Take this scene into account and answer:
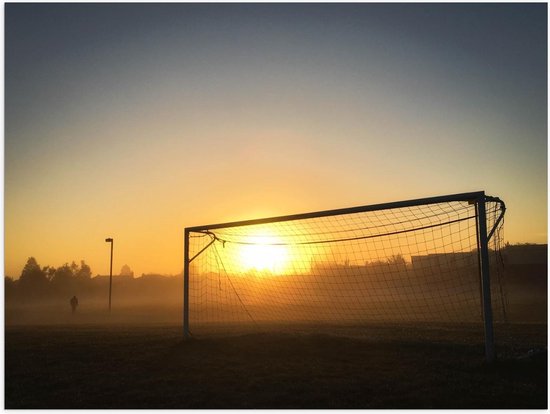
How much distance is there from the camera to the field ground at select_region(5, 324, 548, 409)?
588cm

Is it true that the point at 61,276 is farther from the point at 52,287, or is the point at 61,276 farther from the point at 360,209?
the point at 360,209

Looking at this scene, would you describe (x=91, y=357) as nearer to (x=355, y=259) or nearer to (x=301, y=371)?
(x=301, y=371)

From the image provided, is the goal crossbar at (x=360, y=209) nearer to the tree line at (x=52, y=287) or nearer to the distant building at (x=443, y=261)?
the distant building at (x=443, y=261)

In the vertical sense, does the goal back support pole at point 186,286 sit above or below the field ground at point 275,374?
above

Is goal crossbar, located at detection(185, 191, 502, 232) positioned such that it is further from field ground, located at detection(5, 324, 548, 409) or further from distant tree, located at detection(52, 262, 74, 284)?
distant tree, located at detection(52, 262, 74, 284)

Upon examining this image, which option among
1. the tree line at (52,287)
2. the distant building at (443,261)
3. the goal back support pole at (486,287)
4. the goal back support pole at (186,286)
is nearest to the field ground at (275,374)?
the goal back support pole at (486,287)

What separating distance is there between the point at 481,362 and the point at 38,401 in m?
7.04

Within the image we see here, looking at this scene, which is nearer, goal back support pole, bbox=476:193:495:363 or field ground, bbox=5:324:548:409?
field ground, bbox=5:324:548:409

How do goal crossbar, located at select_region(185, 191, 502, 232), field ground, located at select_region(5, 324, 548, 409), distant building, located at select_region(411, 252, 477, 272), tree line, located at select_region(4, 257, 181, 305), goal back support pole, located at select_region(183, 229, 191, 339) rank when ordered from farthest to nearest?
tree line, located at select_region(4, 257, 181, 305) < distant building, located at select_region(411, 252, 477, 272) < goal back support pole, located at select_region(183, 229, 191, 339) < goal crossbar, located at select_region(185, 191, 502, 232) < field ground, located at select_region(5, 324, 548, 409)

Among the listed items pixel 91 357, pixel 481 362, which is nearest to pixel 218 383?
pixel 91 357

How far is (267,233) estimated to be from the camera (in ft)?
43.7

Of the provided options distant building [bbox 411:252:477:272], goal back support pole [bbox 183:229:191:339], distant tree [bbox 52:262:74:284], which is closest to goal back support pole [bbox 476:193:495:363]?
goal back support pole [bbox 183:229:191:339]

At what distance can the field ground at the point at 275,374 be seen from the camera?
19.3 ft

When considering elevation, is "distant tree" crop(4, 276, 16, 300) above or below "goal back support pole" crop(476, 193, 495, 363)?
above
